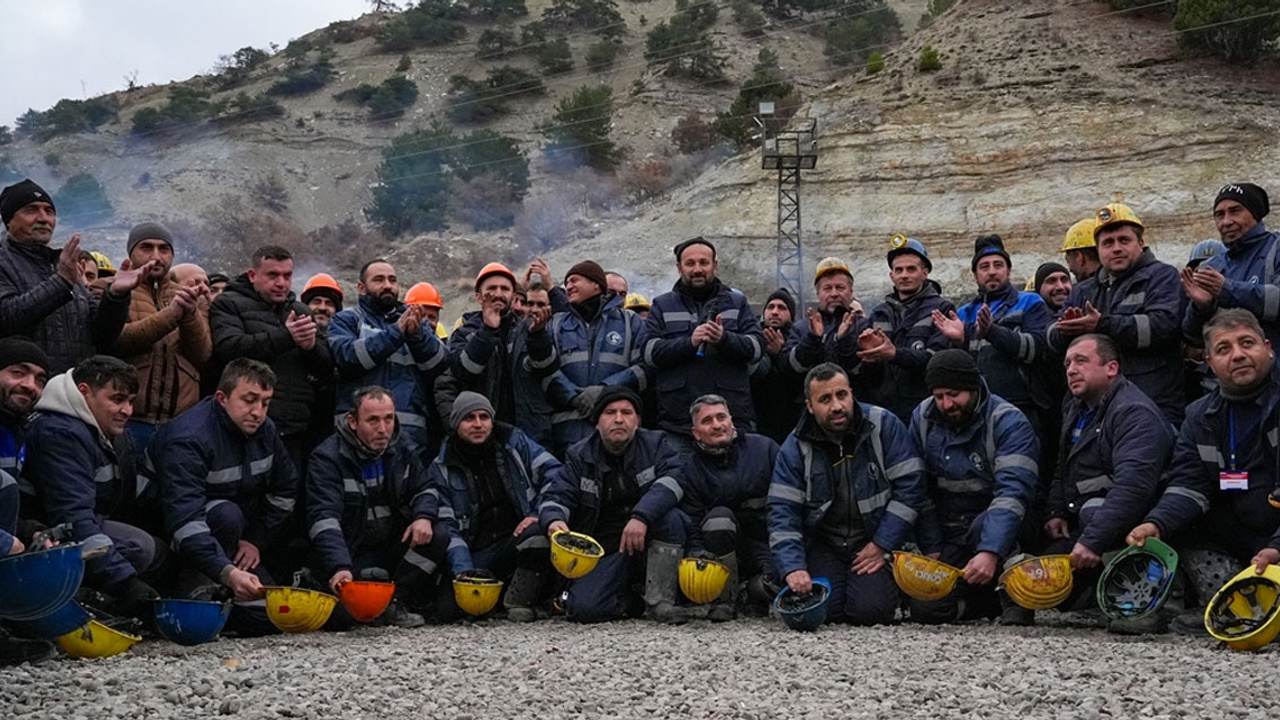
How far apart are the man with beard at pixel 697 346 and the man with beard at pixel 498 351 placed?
90 centimetres

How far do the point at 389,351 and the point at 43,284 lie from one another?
2331mm

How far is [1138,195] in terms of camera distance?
2689 centimetres

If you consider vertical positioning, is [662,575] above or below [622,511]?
below

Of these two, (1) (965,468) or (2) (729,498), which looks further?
(2) (729,498)

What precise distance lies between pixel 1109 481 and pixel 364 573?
4927 millimetres

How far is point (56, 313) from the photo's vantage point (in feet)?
23.1

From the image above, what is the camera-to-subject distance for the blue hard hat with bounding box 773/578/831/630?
6.87 metres

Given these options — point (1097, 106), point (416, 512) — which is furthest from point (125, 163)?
point (416, 512)

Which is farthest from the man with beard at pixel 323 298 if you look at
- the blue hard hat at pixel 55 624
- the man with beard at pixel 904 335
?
the man with beard at pixel 904 335

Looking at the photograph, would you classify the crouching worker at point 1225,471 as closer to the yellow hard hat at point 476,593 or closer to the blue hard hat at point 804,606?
the blue hard hat at point 804,606

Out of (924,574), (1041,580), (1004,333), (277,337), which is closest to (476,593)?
(277,337)

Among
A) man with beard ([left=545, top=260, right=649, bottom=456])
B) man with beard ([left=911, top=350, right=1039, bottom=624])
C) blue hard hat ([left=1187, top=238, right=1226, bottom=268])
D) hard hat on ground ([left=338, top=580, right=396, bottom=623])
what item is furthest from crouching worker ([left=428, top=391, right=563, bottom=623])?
blue hard hat ([left=1187, top=238, right=1226, bottom=268])

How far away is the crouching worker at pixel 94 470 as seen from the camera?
6.21 metres

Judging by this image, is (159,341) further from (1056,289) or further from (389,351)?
(1056,289)
